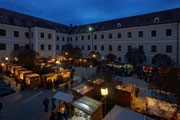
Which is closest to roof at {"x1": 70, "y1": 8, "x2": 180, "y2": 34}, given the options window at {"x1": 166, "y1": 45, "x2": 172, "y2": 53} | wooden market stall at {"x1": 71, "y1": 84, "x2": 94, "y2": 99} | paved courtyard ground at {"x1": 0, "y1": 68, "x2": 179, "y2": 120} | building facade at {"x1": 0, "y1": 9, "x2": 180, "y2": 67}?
building facade at {"x1": 0, "y1": 9, "x2": 180, "y2": 67}

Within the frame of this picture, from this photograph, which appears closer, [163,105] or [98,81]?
[163,105]

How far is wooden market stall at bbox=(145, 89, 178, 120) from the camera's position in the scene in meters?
Answer: 6.14

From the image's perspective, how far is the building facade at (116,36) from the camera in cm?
1994

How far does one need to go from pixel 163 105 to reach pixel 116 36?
21403 millimetres

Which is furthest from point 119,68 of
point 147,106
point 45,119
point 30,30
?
point 30,30

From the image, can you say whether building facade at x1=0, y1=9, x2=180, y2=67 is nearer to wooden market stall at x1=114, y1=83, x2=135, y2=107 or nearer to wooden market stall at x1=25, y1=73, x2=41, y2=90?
wooden market stall at x1=25, y1=73, x2=41, y2=90

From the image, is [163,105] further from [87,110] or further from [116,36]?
[116,36]

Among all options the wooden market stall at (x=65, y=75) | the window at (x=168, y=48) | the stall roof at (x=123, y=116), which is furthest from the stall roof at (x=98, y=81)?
the window at (x=168, y=48)

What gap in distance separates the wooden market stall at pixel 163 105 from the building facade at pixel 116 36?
1470cm

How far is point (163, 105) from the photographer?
7.02m

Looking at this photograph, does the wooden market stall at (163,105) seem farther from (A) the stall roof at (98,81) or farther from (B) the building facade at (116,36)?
(B) the building facade at (116,36)

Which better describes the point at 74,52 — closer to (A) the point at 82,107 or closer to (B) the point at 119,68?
(B) the point at 119,68

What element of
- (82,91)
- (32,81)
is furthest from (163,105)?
(32,81)

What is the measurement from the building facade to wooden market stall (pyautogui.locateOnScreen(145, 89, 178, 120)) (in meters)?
14.7
